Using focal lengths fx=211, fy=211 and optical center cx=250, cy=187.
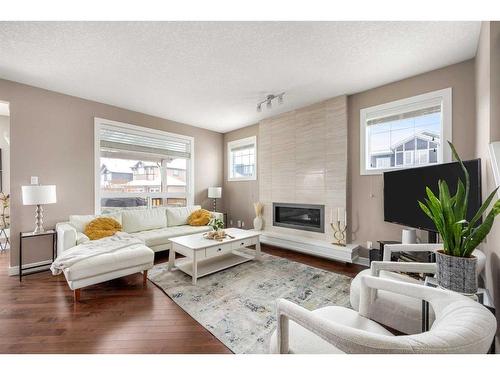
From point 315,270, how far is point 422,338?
241cm

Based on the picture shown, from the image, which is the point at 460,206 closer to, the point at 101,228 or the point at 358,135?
the point at 358,135

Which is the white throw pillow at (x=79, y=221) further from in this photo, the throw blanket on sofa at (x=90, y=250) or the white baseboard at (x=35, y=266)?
the white baseboard at (x=35, y=266)

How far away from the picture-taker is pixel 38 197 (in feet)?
8.61

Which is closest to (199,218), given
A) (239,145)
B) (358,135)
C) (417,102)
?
(239,145)

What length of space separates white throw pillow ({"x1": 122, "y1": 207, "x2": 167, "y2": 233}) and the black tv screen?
3539 millimetres

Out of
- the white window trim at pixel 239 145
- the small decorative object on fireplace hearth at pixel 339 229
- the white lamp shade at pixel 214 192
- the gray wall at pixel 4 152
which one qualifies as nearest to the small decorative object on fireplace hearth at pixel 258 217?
the white window trim at pixel 239 145

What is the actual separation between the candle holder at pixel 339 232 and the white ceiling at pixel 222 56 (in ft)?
6.68

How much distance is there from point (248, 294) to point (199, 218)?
216 centimetres

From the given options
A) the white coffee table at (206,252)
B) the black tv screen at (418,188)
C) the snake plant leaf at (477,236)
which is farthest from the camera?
the white coffee table at (206,252)

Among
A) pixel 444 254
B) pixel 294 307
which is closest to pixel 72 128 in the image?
pixel 294 307

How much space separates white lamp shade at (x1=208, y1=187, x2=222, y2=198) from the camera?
4.82 meters

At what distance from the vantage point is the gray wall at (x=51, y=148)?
2820 mm
